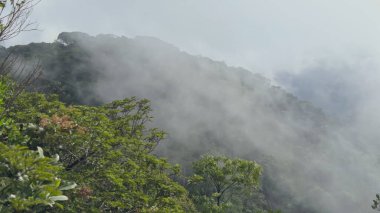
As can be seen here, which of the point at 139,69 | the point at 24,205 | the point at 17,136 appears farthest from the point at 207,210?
the point at 139,69

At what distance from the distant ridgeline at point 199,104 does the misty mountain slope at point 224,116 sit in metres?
0.35

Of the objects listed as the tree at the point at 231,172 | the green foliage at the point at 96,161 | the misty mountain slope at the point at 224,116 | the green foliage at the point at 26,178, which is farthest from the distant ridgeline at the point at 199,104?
the green foliage at the point at 26,178

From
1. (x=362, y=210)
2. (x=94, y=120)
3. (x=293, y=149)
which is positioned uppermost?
(x=293, y=149)

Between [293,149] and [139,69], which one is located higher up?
[139,69]

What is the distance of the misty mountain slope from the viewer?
11956cm

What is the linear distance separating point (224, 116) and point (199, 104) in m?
11.5

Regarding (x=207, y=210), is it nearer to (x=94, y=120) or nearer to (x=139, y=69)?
(x=94, y=120)

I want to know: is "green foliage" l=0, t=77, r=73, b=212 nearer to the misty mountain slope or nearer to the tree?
the tree

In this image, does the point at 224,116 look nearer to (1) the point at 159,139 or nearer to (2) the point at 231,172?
(2) the point at 231,172

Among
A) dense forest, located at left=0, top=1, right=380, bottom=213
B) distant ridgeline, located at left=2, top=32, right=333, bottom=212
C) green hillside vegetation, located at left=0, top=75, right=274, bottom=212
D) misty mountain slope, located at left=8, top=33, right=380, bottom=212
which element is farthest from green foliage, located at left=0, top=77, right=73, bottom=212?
distant ridgeline, located at left=2, top=32, right=333, bottom=212

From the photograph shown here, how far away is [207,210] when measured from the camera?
1470 inches

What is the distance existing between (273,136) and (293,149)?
10.2 metres

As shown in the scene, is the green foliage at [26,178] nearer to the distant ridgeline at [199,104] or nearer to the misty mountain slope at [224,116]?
the misty mountain slope at [224,116]

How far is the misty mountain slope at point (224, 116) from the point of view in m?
120
